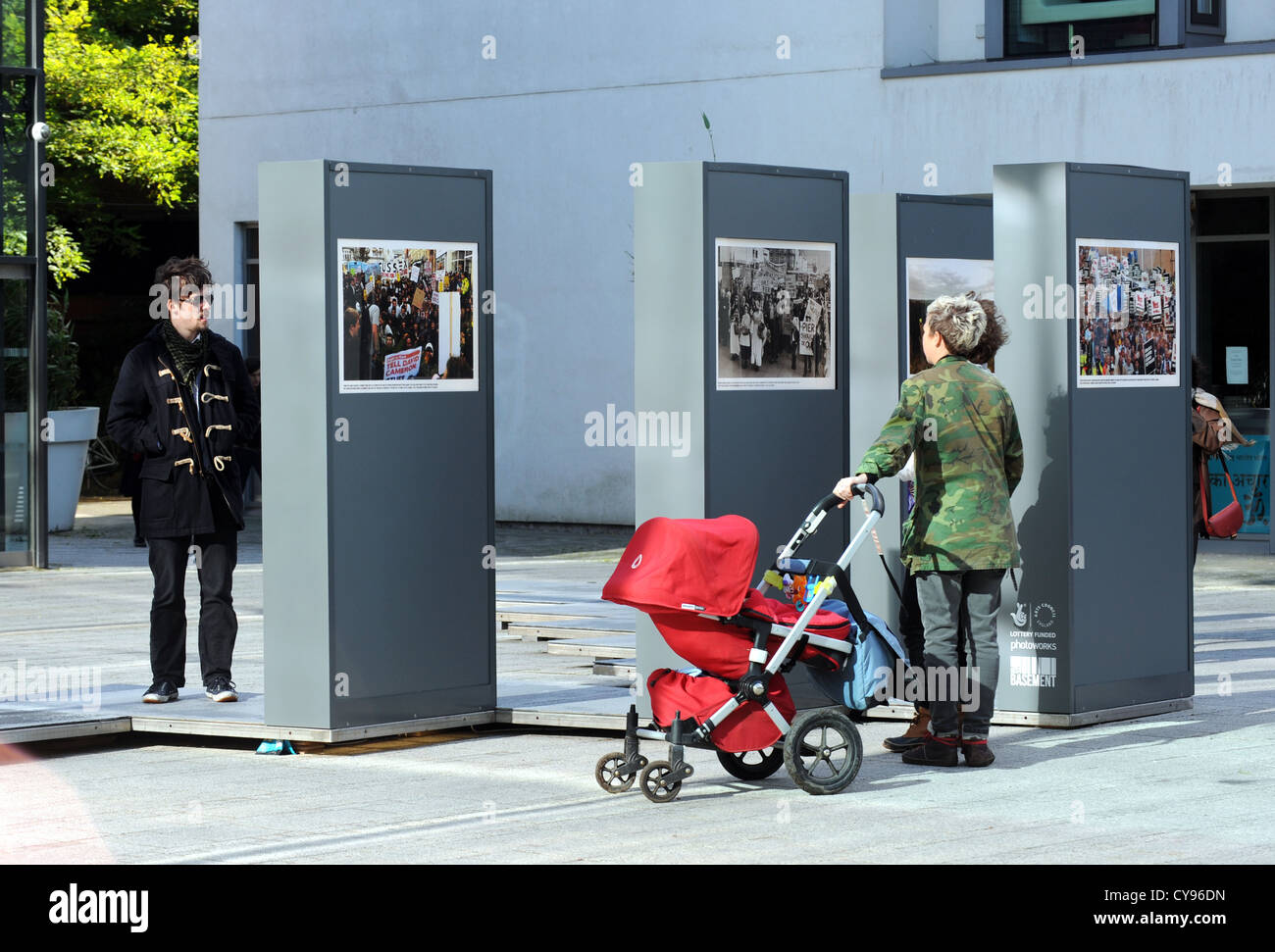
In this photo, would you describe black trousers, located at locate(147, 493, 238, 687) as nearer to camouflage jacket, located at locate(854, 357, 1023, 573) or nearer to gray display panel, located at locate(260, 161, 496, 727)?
gray display panel, located at locate(260, 161, 496, 727)

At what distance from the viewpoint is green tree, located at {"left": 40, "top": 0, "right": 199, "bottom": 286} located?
92.3 ft

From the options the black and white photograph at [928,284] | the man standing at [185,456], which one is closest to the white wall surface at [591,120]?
the black and white photograph at [928,284]

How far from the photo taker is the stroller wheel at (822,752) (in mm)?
7484

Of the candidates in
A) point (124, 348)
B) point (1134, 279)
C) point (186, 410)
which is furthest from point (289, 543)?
point (124, 348)

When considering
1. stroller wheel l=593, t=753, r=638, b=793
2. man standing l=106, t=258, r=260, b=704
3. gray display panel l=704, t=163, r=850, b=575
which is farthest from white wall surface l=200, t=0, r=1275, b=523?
stroller wheel l=593, t=753, r=638, b=793

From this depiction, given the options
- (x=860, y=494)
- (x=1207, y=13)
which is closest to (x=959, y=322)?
(x=860, y=494)

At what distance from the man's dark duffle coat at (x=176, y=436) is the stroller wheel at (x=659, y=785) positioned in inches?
109

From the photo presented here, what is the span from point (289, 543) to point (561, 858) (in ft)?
8.43

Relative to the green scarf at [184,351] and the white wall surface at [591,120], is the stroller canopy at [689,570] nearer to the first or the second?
the green scarf at [184,351]

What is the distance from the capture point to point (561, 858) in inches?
254

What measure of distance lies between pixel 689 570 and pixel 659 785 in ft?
2.63

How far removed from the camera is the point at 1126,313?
9.34 meters

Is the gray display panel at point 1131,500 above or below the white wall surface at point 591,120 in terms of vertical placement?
below
